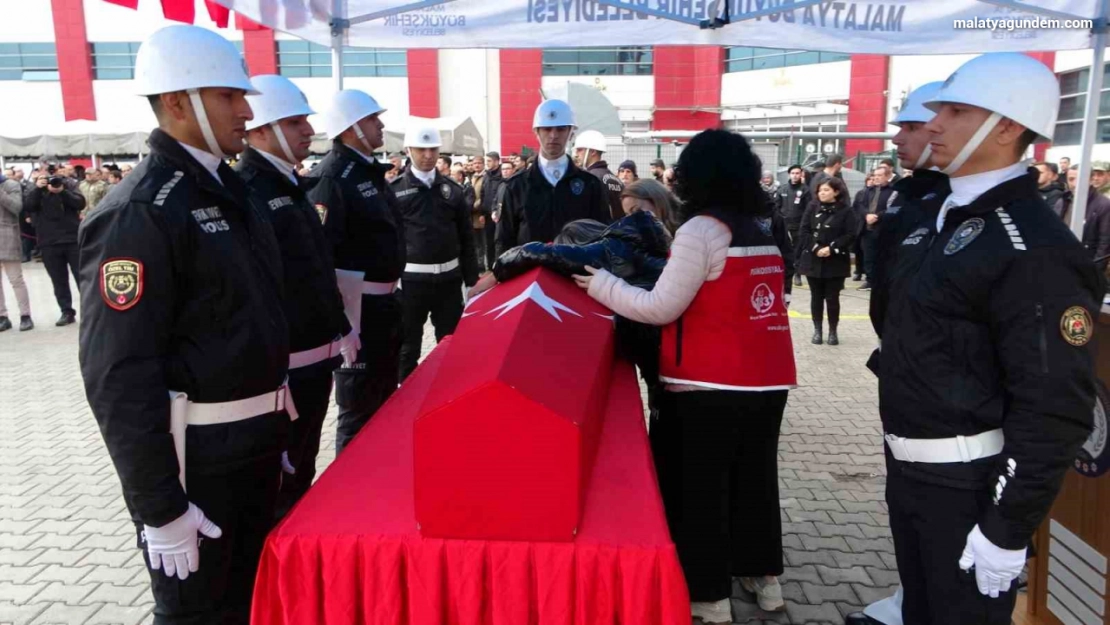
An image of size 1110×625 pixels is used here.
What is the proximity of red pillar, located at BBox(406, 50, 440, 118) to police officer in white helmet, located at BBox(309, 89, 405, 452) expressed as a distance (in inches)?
873

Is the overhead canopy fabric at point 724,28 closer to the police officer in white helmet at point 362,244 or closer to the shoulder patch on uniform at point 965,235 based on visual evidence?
the police officer in white helmet at point 362,244

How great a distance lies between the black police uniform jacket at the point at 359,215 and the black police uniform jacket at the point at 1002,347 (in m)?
2.64

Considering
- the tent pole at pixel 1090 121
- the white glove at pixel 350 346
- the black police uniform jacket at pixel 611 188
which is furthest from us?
the black police uniform jacket at pixel 611 188

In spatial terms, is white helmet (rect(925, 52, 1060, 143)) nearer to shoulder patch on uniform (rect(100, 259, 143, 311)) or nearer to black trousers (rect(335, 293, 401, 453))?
shoulder patch on uniform (rect(100, 259, 143, 311))

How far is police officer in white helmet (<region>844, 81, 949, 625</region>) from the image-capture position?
2.14 m

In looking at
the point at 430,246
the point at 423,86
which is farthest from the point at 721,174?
the point at 423,86

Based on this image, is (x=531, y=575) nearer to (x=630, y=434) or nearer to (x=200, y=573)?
(x=630, y=434)

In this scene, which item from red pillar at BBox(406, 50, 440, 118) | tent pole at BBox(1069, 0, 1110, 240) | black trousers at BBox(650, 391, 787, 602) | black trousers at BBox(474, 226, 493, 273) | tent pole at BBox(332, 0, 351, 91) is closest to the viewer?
black trousers at BBox(650, 391, 787, 602)

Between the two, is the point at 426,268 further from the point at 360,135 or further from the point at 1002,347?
the point at 1002,347

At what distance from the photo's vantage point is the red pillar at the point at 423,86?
2484 centimetres

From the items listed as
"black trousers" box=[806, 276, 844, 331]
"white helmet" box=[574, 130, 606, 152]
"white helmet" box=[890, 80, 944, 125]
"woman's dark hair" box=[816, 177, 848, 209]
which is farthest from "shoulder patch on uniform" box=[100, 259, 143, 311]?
"woman's dark hair" box=[816, 177, 848, 209]

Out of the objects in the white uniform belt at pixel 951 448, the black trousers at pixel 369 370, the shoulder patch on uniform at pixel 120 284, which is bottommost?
the black trousers at pixel 369 370

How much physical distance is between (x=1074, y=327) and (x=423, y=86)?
25.5 metres

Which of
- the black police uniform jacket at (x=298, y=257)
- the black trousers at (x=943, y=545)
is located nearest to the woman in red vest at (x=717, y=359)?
the black trousers at (x=943, y=545)
